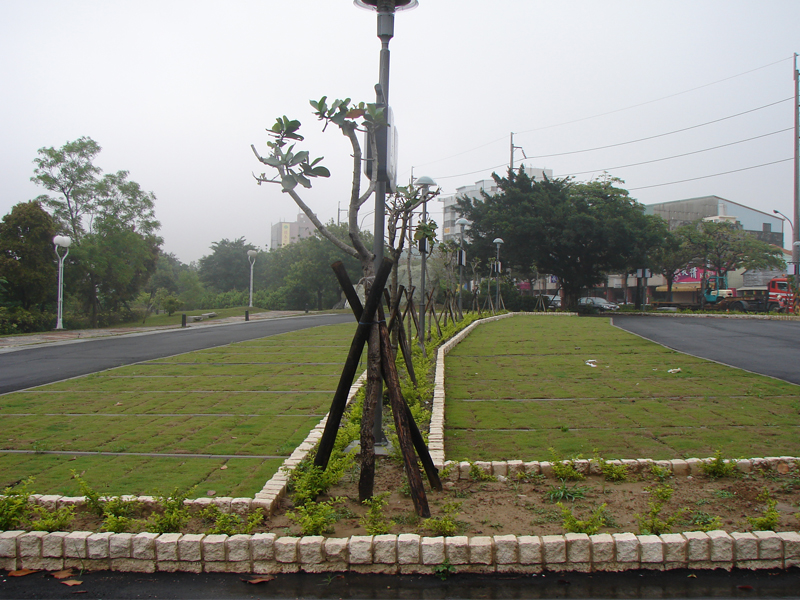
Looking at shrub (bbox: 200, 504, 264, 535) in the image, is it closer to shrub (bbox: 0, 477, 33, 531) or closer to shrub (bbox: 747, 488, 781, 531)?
shrub (bbox: 0, 477, 33, 531)

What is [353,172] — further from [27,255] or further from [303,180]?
[27,255]

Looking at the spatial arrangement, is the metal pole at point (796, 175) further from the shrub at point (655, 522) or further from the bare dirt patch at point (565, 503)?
the shrub at point (655, 522)

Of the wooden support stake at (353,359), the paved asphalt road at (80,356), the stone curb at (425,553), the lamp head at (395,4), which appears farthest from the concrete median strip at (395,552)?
the paved asphalt road at (80,356)

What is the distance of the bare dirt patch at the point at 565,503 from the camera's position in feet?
12.4

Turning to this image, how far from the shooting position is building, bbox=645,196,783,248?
59156 millimetres

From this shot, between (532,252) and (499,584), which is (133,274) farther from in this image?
(499,584)

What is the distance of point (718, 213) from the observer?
58344 mm

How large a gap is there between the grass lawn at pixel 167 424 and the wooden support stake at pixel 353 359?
28.0 inches

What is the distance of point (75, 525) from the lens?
12.7 ft

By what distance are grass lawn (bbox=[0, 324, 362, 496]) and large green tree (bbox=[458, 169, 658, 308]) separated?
82.6 ft

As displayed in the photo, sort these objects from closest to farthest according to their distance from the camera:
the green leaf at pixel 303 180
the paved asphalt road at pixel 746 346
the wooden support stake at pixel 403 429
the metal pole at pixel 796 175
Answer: the wooden support stake at pixel 403 429
the green leaf at pixel 303 180
the paved asphalt road at pixel 746 346
the metal pole at pixel 796 175

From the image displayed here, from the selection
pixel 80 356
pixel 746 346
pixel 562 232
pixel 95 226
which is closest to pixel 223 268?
pixel 95 226

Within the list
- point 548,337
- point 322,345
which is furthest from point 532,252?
point 322,345

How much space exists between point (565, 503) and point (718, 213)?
63.2 meters
